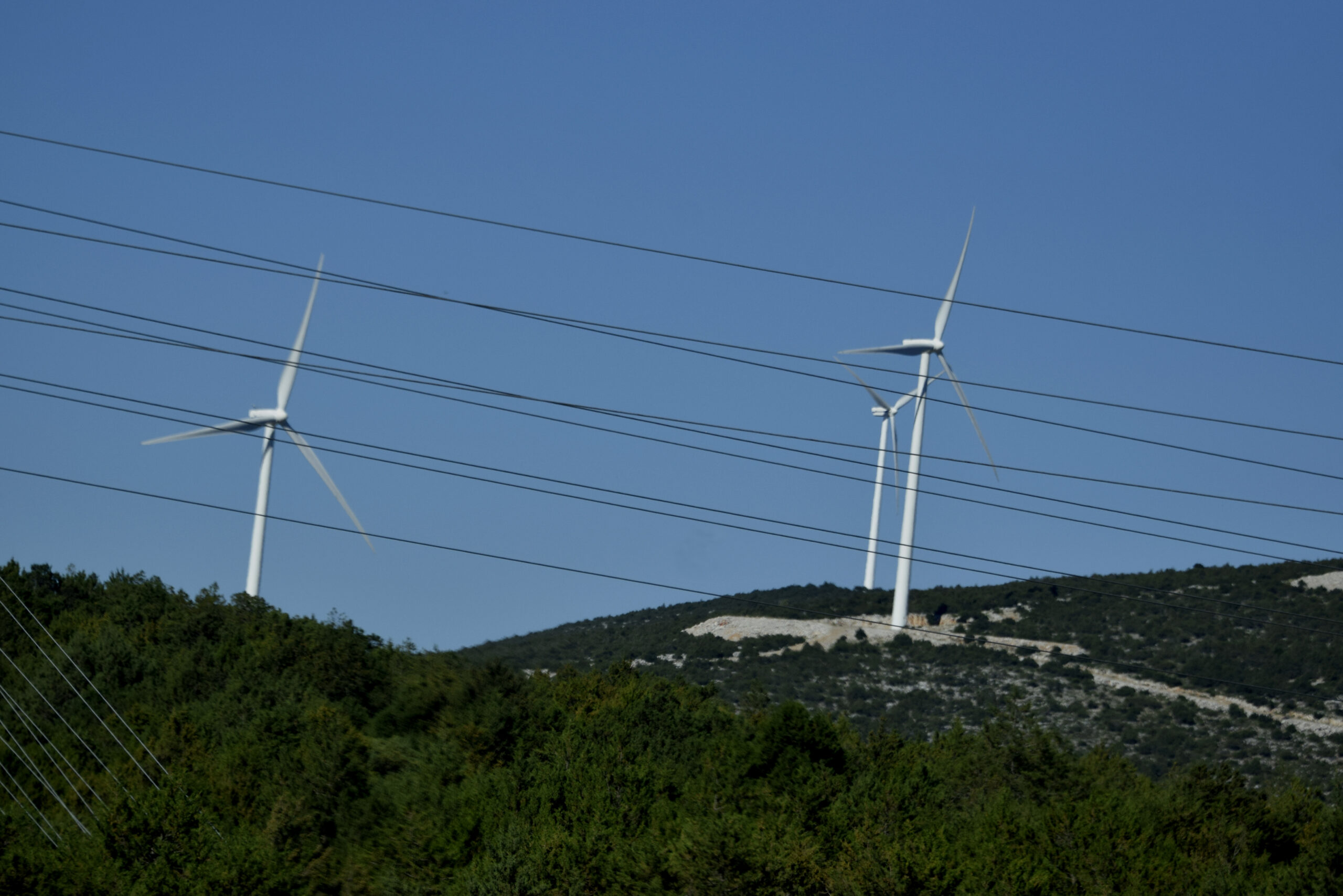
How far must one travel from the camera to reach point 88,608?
80.5 meters

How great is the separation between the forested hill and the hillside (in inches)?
622

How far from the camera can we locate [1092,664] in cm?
10006

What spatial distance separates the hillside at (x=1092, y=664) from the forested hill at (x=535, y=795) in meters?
15.8

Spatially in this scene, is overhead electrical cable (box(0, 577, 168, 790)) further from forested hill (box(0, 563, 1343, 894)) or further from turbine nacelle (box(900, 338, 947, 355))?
turbine nacelle (box(900, 338, 947, 355))

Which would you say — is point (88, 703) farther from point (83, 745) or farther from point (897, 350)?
point (897, 350)

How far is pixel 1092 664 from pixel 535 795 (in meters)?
68.7

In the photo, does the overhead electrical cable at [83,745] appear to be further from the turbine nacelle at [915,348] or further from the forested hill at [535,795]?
the turbine nacelle at [915,348]

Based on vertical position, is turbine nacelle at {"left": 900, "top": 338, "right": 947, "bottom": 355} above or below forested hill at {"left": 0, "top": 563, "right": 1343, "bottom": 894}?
above

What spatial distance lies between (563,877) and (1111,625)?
83.9 m

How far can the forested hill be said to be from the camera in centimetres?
3338

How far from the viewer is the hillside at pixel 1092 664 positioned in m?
81.5

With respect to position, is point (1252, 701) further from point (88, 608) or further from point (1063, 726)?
point (88, 608)

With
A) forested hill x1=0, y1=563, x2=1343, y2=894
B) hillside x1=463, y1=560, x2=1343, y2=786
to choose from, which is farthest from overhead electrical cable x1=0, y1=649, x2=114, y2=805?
hillside x1=463, y1=560, x2=1343, y2=786

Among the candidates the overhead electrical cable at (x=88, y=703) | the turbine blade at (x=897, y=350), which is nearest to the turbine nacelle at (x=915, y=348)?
the turbine blade at (x=897, y=350)
